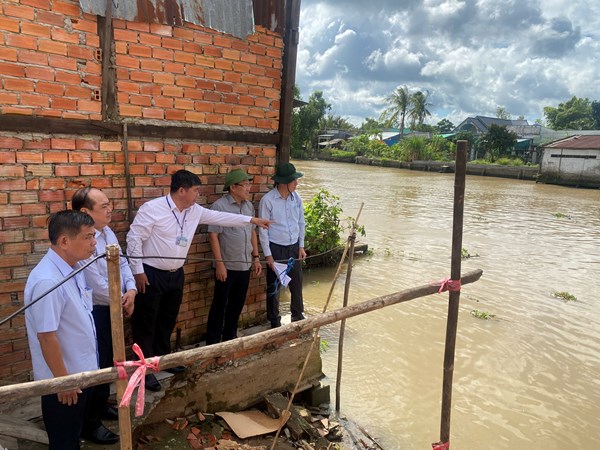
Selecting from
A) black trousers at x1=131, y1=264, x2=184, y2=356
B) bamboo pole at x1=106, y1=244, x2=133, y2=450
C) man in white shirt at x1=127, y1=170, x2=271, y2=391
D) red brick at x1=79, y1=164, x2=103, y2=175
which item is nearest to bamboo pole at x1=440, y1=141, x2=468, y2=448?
man in white shirt at x1=127, y1=170, x2=271, y2=391

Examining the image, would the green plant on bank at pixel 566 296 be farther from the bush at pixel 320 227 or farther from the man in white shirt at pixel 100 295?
the man in white shirt at pixel 100 295

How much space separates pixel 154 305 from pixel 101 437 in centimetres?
92

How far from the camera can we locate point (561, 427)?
443 centimetres

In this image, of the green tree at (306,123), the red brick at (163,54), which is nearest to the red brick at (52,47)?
the red brick at (163,54)

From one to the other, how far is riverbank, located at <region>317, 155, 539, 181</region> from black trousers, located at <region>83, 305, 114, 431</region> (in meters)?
36.3

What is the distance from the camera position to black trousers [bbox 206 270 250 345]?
12.4ft

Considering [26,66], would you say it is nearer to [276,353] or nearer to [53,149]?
[53,149]

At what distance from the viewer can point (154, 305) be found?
10.5 ft

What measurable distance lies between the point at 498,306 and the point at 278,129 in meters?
5.58

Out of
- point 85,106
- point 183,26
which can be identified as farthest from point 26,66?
point 183,26

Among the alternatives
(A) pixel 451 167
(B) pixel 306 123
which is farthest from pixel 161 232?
(B) pixel 306 123

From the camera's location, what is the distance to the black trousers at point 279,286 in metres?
4.31

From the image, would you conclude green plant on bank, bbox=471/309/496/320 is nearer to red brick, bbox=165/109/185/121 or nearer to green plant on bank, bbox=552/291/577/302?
green plant on bank, bbox=552/291/577/302

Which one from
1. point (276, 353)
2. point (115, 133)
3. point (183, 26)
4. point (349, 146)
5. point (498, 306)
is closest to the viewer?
point (115, 133)
